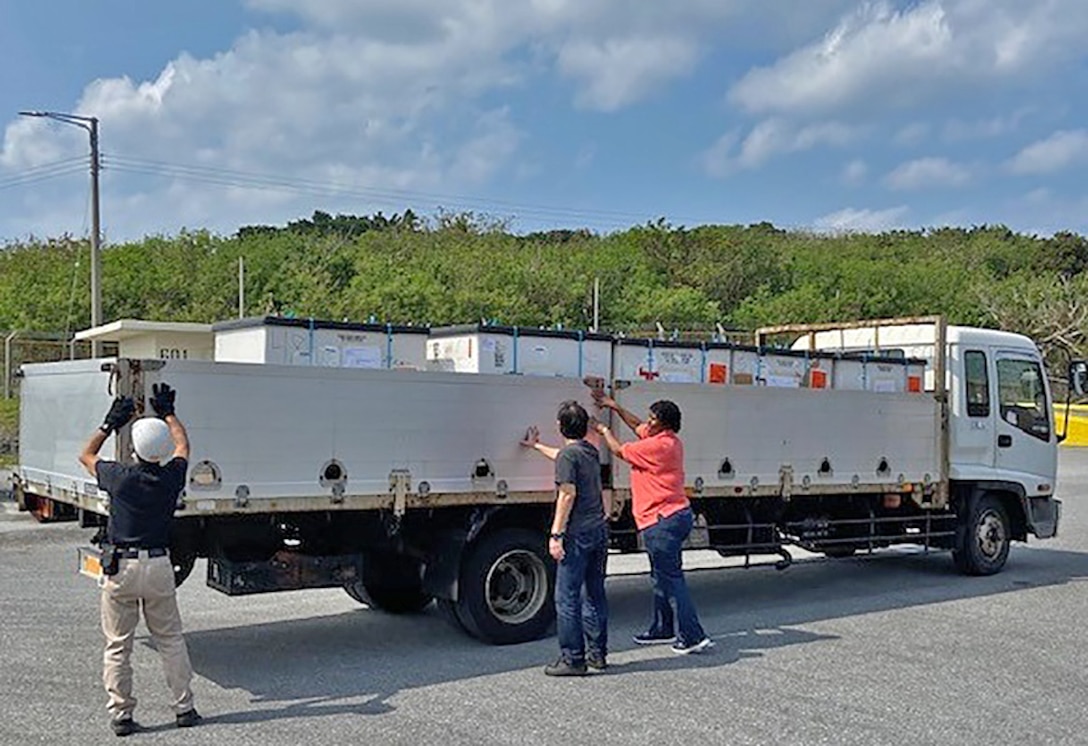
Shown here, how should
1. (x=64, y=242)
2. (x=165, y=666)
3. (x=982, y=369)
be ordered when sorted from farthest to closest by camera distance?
(x=64, y=242) < (x=982, y=369) < (x=165, y=666)

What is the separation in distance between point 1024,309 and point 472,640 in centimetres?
4646

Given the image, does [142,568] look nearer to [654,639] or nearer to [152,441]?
[152,441]

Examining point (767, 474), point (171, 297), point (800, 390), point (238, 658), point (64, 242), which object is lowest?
point (238, 658)

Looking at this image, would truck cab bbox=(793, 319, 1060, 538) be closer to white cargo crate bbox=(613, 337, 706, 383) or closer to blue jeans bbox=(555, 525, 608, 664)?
white cargo crate bbox=(613, 337, 706, 383)

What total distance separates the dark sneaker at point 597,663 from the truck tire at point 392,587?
1.67 meters

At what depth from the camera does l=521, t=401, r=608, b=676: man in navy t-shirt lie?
297 inches

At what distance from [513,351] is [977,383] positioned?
19.7 ft

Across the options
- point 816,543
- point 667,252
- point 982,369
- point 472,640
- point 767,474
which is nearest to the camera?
point 472,640

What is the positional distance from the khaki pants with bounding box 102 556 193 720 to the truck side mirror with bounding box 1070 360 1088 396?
9.91m

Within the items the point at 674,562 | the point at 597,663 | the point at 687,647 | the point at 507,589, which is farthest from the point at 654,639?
the point at 507,589


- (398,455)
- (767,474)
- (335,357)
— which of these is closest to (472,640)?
(398,455)

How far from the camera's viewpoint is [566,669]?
297 inches

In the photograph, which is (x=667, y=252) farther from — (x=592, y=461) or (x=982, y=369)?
(x=592, y=461)

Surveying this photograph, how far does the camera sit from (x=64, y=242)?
156ft
